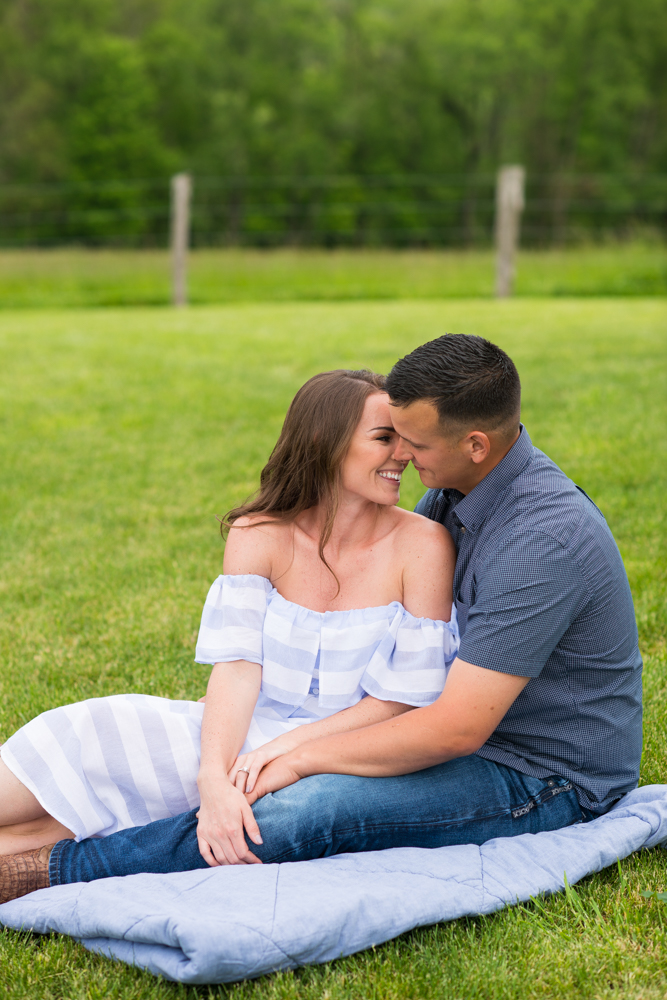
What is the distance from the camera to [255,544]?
267 cm

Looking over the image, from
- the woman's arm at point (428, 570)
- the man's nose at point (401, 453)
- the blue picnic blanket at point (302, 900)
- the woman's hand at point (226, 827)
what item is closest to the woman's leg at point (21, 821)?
the blue picnic blanket at point (302, 900)

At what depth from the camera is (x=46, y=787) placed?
2.44 m

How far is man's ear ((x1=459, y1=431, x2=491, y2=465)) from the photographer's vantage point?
2350mm

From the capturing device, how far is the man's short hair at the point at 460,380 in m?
2.30

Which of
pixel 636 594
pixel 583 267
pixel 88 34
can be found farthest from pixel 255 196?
pixel 636 594

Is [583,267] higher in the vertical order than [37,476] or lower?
higher

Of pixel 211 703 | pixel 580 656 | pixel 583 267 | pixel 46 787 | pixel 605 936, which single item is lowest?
pixel 605 936

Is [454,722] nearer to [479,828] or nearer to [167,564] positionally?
[479,828]

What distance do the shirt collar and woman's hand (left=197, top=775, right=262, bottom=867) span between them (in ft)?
3.02

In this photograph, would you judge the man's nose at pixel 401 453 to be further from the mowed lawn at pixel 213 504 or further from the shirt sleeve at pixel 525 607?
the mowed lawn at pixel 213 504

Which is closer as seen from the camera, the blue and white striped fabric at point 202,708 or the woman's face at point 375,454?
the blue and white striped fabric at point 202,708

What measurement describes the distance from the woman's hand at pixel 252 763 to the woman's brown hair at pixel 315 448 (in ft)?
1.73

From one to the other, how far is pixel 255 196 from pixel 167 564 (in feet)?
102

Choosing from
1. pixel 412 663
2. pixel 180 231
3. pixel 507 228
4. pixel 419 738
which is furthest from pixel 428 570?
pixel 507 228
